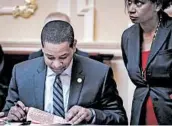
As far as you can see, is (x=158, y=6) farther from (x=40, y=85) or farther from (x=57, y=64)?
(x=40, y=85)

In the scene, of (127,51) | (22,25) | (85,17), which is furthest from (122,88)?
(127,51)

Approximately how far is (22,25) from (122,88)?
1.29 m

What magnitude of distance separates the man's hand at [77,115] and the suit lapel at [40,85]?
23cm

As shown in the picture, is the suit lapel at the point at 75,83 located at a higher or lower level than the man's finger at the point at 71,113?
higher

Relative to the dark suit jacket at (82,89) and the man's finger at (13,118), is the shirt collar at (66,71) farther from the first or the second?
the man's finger at (13,118)

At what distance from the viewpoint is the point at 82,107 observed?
1.95 metres

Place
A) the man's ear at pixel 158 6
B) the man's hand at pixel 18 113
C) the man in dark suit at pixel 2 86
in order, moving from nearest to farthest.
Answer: the man's hand at pixel 18 113 → the man's ear at pixel 158 6 → the man in dark suit at pixel 2 86

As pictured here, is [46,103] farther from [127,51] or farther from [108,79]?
[127,51]

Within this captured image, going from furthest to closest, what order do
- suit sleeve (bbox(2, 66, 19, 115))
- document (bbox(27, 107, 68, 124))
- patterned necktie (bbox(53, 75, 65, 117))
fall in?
suit sleeve (bbox(2, 66, 19, 115)) < patterned necktie (bbox(53, 75, 65, 117)) < document (bbox(27, 107, 68, 124))

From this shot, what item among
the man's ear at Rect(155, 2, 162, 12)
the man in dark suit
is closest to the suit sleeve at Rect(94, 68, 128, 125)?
the man's ear at Rect(155, 2, 162, 12)

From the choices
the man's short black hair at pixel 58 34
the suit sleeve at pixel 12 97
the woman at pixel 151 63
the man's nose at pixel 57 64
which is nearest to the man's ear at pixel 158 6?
the woman at pixel 151 63

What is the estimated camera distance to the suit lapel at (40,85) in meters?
2.06

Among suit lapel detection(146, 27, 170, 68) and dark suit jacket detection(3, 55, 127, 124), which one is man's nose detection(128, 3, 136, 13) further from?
dark suit jacket detection(3, 55, 127, 124)

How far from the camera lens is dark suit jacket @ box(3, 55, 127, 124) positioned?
6.71 feet
